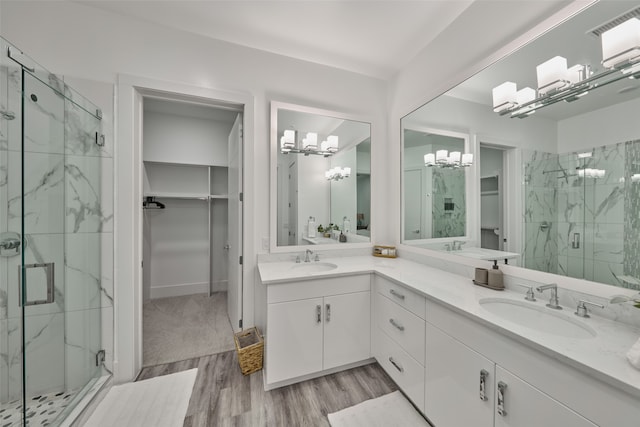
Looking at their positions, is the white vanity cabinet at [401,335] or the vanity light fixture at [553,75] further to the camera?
the white vanity cabinet at [401,335]

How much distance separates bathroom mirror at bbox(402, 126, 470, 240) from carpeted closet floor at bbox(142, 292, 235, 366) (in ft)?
7.37

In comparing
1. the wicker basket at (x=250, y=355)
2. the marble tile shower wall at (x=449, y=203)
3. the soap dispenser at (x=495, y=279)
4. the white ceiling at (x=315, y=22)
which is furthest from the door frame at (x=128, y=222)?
the soap dispenser at (x=495, y=279)

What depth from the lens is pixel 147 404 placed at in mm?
1563

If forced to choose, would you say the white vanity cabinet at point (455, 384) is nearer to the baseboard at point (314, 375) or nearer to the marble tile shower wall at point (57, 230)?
the baseboard at point (314, 375)

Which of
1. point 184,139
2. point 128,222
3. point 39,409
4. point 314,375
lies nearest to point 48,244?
point 128,222

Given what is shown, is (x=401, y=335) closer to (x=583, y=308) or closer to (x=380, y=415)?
(x=380, y=415)

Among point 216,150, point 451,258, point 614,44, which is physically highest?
point 216,150

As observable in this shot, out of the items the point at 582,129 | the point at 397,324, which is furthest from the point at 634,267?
the point at 397,324

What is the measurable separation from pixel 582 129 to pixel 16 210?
309cm

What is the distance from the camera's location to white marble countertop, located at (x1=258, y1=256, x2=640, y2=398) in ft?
2.36

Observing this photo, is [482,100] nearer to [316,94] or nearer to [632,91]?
[632,91]

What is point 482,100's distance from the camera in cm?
163

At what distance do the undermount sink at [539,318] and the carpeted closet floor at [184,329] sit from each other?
2236mm

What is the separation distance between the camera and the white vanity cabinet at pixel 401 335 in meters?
1.44
